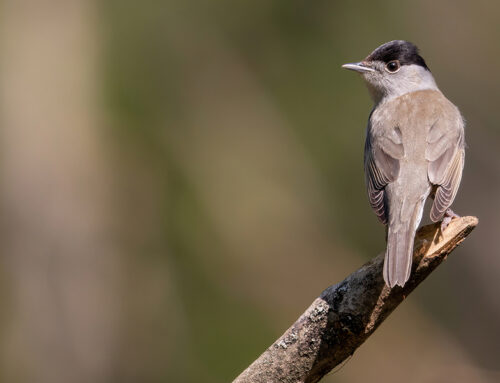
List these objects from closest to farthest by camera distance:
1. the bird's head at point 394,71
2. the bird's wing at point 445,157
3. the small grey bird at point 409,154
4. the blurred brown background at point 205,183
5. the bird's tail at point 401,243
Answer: the bird's tail at point 401,243 < the small grey bird at point 409,154 < the bird's wing at point 445,157 < the bird's head at point 394,71 < the blurred brown background at point 205,183

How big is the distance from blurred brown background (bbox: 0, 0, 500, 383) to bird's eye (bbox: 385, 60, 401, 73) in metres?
3.18

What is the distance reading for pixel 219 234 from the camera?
9336mm

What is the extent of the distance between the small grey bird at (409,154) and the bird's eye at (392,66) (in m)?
0.02

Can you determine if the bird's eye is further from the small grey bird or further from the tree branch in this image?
the tree branch

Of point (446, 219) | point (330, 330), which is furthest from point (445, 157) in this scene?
point (330, 330)

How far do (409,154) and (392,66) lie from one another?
138cm

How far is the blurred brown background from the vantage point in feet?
30.0

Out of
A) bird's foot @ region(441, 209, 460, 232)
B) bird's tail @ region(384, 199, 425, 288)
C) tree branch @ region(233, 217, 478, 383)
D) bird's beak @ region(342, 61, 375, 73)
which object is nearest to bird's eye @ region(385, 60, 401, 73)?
bird's beak @ region(342, 61, 375, 73)

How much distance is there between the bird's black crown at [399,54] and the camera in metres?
6.67

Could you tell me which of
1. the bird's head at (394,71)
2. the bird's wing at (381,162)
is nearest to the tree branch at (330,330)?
the bird's wing at (381,162)

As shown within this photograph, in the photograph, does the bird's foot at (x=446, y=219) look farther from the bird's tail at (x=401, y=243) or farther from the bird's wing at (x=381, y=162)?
the bird's wing at (x=381, y=162)

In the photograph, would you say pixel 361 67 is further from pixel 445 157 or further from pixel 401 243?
pixel 401 243

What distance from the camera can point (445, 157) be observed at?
18.2 ft

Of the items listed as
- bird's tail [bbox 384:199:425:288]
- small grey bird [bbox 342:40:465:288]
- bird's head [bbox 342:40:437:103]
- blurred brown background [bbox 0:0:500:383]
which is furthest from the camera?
blurred brown background [bbox 0:0:500:383]
